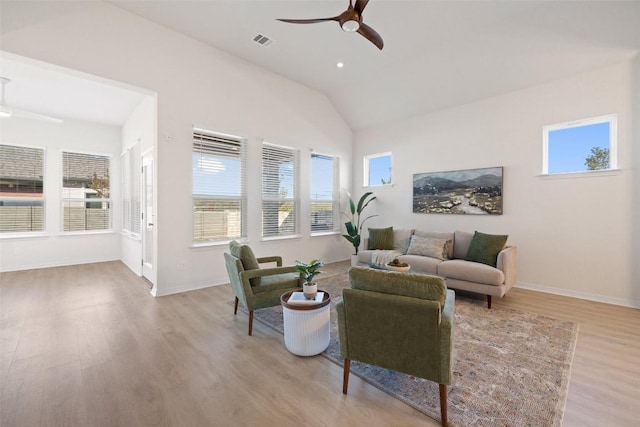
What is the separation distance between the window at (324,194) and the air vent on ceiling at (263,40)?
2.47m

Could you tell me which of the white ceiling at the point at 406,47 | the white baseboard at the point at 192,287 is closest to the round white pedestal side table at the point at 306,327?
the white baseboard at the point at 192,287

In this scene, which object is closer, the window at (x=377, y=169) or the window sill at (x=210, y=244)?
the window sill at (x=210, y=244)

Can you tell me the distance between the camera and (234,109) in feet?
16.0

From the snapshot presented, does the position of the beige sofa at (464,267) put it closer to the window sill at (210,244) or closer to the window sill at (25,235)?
the window sill at (210,244)

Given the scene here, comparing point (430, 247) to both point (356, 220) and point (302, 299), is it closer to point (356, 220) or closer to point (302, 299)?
point (356, 220)

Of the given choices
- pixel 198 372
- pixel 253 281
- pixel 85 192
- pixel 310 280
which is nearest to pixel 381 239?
pixel 310 280

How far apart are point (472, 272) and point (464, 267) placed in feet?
0.40

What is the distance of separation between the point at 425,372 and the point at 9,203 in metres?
8.33

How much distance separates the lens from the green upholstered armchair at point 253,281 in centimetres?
292

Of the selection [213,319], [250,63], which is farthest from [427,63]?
[213,319]

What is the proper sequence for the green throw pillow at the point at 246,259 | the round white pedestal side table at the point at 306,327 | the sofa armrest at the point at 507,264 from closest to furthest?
the round white pedestal side table at the point at 306,327, the green throw pillow at the point at 246,259, the sofa armrest at the point at 507,264

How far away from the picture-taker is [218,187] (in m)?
4.82

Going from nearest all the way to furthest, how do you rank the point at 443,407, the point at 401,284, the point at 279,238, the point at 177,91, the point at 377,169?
the point at 443,407, the point at 401,284, the point at 177,91, the point at 279,238, the point at 377,169

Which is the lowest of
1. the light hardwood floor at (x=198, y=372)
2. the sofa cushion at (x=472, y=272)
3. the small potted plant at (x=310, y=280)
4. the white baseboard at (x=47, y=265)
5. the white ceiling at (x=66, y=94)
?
the light hardwood floor at (x=198, y=372)
